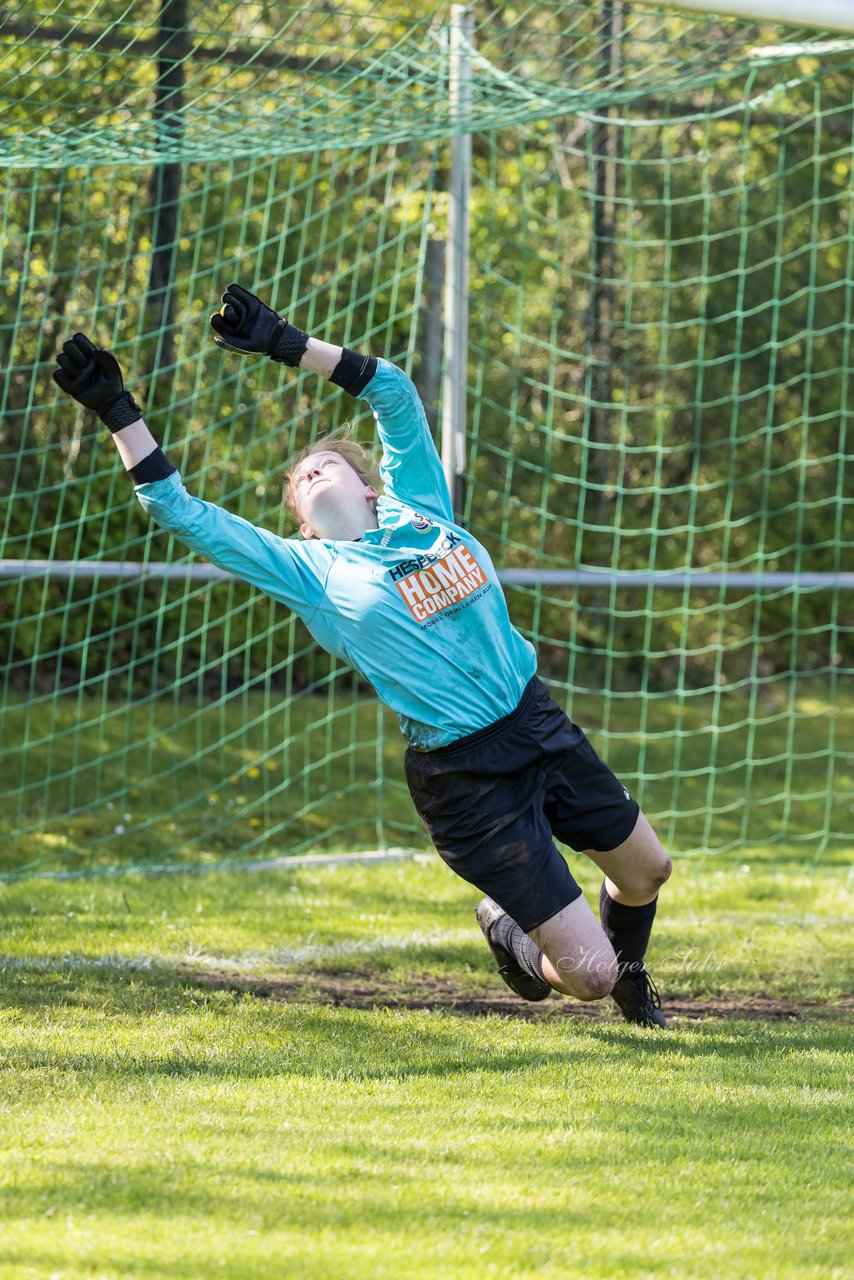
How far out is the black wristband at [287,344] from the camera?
152 inches

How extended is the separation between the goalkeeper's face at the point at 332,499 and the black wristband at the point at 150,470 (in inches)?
20.5

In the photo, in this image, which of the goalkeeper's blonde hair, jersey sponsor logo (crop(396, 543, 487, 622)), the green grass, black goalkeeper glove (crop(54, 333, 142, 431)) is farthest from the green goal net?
the green grass

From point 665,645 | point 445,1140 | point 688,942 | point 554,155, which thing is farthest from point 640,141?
point 445,1140

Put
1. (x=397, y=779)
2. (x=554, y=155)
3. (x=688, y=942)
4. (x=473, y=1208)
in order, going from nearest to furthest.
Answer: (x=473, y=1208)
(x=688, y=942)
(x=397, y=779)
(x=554, y=155)

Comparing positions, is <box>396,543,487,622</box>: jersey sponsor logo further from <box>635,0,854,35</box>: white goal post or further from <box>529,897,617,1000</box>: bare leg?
<box>635,0,854,35</box>: white goal post

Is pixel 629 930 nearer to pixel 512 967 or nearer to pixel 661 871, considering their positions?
pixel 661 871

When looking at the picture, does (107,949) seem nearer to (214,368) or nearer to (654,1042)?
(654,1042)

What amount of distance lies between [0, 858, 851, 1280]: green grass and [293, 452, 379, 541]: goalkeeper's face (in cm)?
134

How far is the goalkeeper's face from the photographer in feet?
13.4

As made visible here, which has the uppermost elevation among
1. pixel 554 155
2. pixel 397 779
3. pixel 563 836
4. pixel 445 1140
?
pixel 554 155

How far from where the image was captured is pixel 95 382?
3670 mm

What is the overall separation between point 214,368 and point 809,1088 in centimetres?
664

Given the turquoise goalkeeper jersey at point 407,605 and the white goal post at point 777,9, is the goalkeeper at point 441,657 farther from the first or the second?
the white goal post at point 777,9

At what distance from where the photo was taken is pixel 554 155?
12656 millimetres
